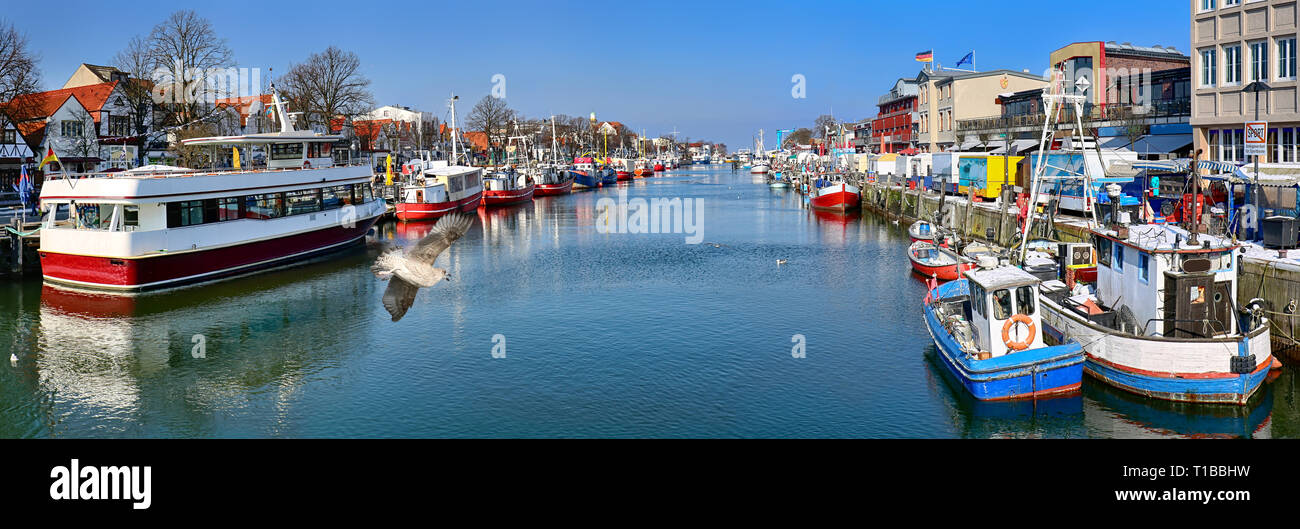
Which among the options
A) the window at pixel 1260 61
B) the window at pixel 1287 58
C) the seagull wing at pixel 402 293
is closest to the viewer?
the seagull wing at pixel 402 293

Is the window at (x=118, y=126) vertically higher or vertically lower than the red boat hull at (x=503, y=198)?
higher

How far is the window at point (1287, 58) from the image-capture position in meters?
30.5

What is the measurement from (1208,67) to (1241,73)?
1.67 metres

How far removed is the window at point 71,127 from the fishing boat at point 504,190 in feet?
92.0

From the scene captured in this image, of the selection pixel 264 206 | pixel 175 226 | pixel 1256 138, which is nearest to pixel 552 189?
pixel 264 206

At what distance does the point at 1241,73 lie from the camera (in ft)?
108

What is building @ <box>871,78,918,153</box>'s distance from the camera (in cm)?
9612

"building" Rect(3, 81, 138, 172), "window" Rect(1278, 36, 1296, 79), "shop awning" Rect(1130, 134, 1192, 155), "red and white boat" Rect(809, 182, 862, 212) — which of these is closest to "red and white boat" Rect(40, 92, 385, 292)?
"building" Rect(3, 81, 138, 172)

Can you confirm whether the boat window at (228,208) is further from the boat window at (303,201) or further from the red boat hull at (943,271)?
the red boat hull at (943,271)

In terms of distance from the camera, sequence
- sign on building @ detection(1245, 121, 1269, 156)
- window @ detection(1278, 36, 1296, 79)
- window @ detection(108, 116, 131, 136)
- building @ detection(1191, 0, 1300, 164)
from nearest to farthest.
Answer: window @ detection(1278, 36, 1296, 79), building @ detection(1191, 0, 1300, 164), sign on building @ detection(1245, 121, 1269, 156), window @ detection(108, 116, 131, 136)

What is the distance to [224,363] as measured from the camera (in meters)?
23.2

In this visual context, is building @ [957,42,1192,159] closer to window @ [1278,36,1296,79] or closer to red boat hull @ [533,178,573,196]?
window @ [1278,36,1296,79]

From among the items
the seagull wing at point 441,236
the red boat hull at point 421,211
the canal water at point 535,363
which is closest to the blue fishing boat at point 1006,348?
the canal water at point 535,363
